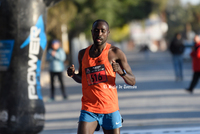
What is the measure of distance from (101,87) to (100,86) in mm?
16

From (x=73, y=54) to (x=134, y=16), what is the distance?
23.8ft

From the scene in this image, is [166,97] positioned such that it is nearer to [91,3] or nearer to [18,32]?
[18,32]

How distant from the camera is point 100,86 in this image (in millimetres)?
4223

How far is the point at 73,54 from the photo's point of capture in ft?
91.1

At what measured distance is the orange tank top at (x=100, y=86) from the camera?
4191 millimetres

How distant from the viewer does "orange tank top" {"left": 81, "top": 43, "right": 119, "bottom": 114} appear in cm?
419

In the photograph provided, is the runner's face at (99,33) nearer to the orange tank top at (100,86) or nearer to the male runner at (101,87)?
the male runner at (101,87)

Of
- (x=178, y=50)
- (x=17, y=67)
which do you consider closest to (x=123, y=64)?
(x=17, y=67)

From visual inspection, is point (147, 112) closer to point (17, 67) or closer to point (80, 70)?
point (17, 67)

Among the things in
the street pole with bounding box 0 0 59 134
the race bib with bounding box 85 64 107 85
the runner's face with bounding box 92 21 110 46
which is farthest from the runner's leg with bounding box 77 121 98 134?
the street pole with bounding box 0 0 59 134

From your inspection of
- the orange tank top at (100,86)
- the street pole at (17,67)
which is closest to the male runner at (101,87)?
the orange tank top at (100,86)

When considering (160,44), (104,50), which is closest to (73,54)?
(104,50)

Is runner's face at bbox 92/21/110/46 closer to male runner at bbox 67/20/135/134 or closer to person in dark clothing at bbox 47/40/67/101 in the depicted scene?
male runner at bbox 67/20/135/134

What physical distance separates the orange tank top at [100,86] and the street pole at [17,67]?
8.39ft
